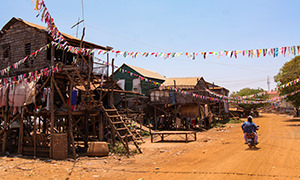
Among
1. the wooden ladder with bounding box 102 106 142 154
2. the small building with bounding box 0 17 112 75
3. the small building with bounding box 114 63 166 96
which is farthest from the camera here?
the small building with bounding box 114 63 166 96

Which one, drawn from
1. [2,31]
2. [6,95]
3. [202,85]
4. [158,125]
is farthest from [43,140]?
[202,85]

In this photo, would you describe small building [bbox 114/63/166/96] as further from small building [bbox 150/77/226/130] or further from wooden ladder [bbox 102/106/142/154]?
wooden ladder [bbox 102/106/142/154]

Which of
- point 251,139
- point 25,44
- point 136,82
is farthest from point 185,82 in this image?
point 25,44

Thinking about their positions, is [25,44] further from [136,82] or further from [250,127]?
[136,82]

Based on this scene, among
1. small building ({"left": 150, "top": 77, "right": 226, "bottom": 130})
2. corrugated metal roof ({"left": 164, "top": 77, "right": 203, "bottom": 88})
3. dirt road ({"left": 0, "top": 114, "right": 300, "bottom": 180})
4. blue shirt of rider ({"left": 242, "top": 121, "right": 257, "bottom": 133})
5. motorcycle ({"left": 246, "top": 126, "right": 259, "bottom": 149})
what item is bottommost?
dirt road ({"left": 0, "top": 114, "right": 300, "bottom": 180})

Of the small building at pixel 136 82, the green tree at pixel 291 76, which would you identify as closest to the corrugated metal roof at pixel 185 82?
the small building at pixel 136 82

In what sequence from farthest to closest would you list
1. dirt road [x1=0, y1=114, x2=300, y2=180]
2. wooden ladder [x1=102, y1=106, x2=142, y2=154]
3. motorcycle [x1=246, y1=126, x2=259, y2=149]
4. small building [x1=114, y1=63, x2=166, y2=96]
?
1. small building [x1=114, y1=63, x2=166, y2=96]
2. wooden ladder [x1=102, y1=106, x2=142, y2=154]
3. motorcycle [x1=246, y1=126, x2=259, y2=149]
4. dirt road [x1=0, y1=114, x2=300, y2=180]

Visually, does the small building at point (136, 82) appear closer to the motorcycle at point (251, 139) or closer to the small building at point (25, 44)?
the small building at point (25, 44)

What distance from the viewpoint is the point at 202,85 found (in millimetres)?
32125

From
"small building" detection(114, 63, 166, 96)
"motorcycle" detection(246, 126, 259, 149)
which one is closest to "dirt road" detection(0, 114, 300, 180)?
"motorcycle" detection(246, 126, 259, 149)

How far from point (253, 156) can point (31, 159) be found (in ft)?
33.8

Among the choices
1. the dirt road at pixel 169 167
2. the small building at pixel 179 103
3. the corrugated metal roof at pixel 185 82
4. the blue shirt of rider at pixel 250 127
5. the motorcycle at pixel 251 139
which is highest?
the corrugated metal roof at pixel 185 82

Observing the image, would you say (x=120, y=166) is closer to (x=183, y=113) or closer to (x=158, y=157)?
(x=158, y=157)

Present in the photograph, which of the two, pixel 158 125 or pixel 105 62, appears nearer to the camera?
pixel 105 62
